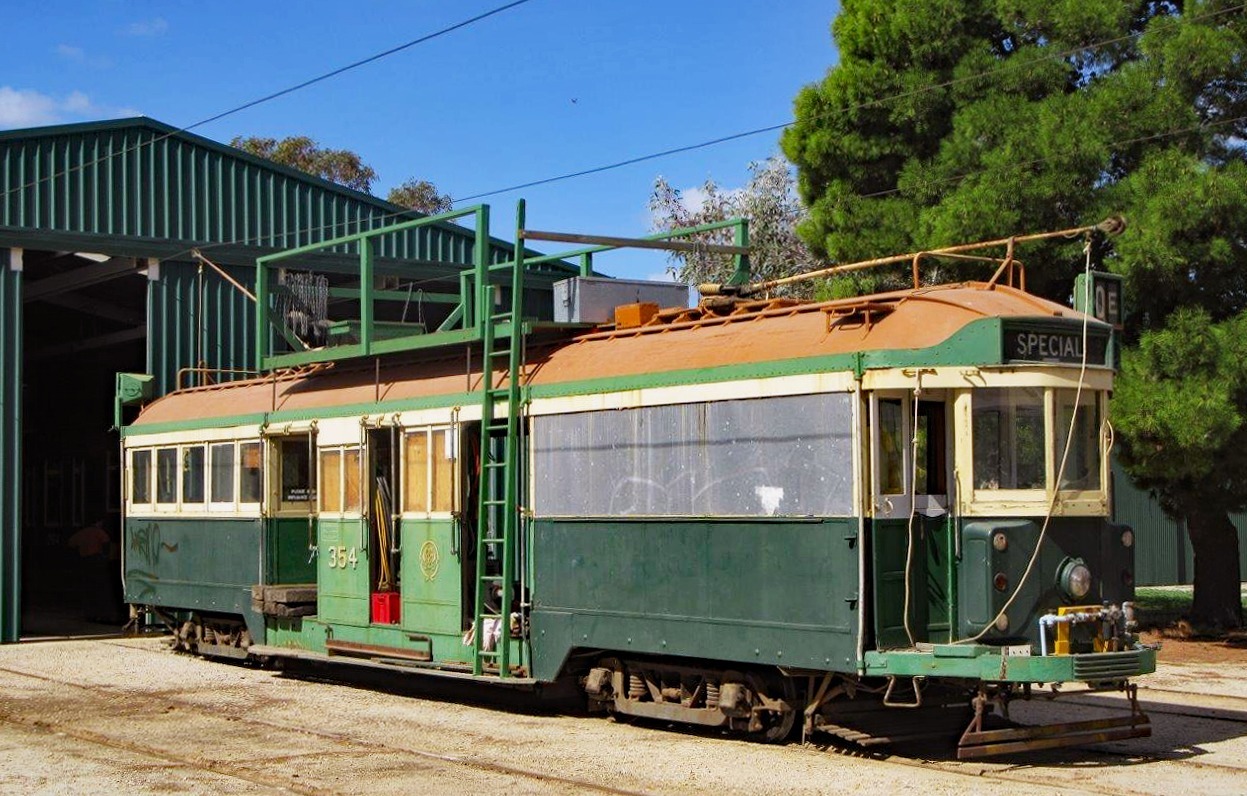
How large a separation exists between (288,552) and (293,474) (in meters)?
0.85

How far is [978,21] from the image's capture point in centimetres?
2133

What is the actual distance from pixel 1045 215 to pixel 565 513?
9.38 m

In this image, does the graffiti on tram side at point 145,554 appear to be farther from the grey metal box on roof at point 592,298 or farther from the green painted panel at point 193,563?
the grey metal box on roof at point 592,298

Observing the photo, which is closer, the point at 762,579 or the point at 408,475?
the point at 762,579

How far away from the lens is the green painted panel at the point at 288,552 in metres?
17.0

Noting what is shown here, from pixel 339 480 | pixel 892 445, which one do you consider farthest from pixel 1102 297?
pixel 339 480

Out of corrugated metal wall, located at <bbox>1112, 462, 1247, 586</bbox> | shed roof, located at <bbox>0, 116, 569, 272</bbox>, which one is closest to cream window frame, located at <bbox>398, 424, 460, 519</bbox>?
shed roof, located at <bbox>0, 116, 569, 272</bbox>

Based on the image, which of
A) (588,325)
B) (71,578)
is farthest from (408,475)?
(71,578)

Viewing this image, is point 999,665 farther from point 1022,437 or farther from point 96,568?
point 96,568

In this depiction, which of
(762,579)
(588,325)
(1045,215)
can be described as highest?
(1045,215)

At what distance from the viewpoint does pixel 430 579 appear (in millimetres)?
14234

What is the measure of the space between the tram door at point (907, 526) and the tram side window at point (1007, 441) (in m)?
0.23

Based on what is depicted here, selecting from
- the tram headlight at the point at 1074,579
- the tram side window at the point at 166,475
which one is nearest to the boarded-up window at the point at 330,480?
the tram side window at the point at 166,475

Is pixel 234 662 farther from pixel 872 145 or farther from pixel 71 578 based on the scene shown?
pixel 71 578
